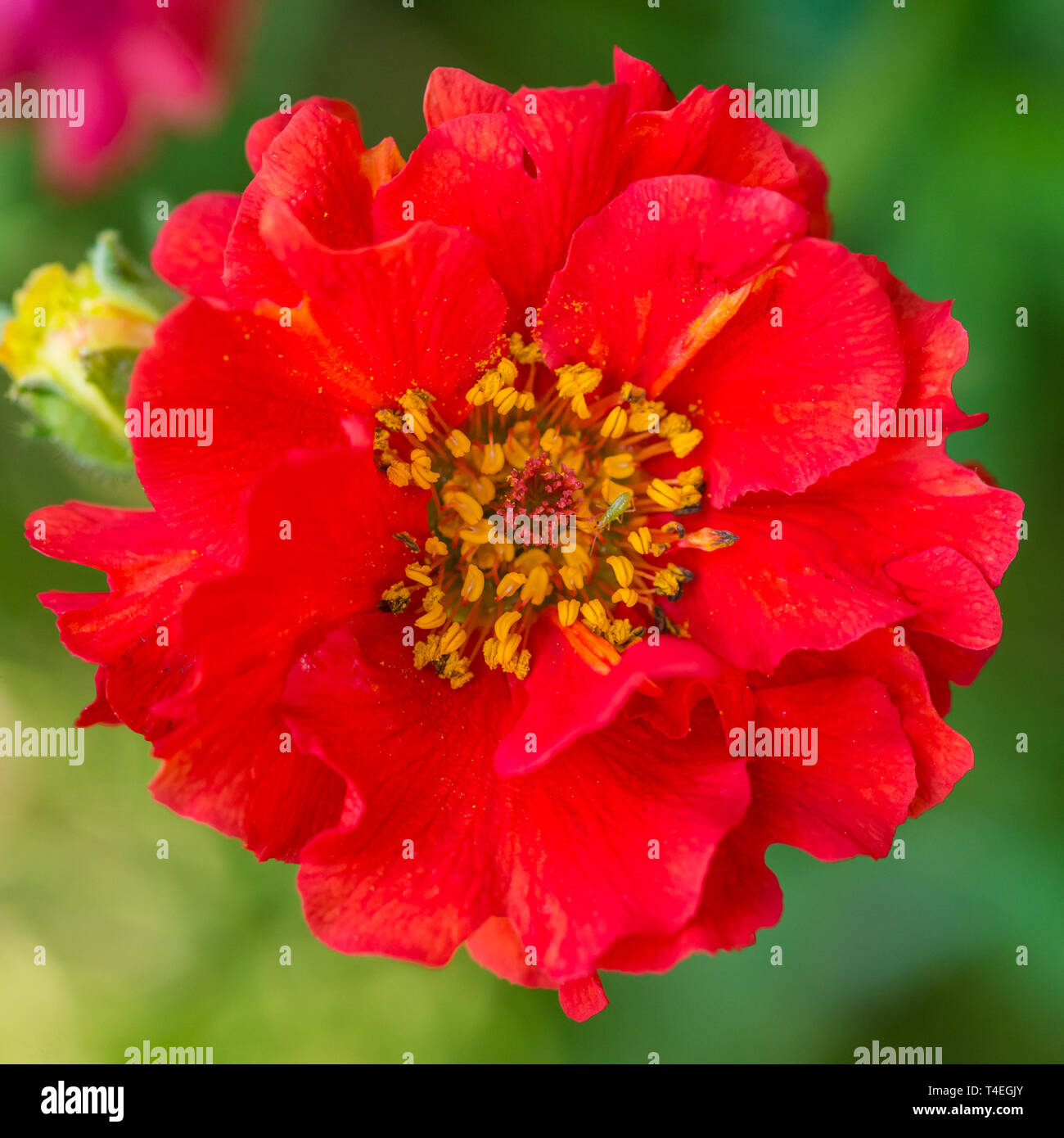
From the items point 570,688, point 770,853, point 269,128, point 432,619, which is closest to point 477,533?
point 432,619

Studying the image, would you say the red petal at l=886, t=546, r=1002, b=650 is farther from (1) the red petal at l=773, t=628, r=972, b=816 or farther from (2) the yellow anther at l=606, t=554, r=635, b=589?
(2) the yellow anther at l=606, t=554, r=635, b=589

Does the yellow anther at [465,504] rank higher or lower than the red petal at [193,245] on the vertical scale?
lower

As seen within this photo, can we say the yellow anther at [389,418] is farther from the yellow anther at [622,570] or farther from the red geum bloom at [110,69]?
the red geum bloom at [110,69]

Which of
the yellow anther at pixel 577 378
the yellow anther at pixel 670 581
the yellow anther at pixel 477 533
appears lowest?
the yellow anther at pixel 670 581

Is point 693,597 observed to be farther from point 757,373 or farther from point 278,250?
point 278,250

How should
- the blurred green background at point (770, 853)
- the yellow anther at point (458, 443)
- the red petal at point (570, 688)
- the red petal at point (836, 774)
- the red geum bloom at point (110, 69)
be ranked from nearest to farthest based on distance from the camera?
the red petal at point (570, 688), the red petal at point (836, 774), the yellow anther at point (458, 443), the red geum bloom at point (110, 69), the blurred green background at point (770, 853)

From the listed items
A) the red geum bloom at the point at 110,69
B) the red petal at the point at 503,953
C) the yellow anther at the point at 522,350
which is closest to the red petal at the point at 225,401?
the yellow anther at the point at 522,350

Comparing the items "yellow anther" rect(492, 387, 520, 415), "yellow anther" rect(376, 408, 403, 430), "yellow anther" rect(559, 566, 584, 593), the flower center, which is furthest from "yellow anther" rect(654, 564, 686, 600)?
"yellow anther" rect(376, 408, 403, 430)

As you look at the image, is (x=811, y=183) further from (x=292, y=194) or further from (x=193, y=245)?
(x=193, y=245)
